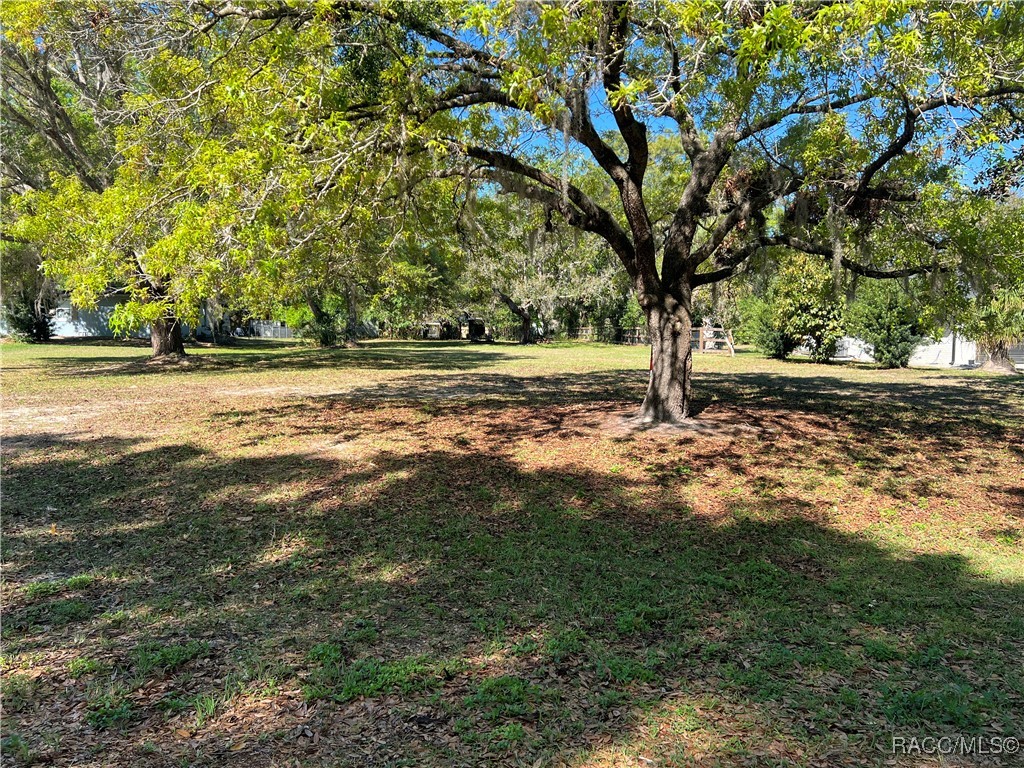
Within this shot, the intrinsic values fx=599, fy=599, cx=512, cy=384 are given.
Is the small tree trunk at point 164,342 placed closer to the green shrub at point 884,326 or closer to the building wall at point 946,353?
the green shrub at point 884,326

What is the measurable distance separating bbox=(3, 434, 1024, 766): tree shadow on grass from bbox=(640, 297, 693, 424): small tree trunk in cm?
313

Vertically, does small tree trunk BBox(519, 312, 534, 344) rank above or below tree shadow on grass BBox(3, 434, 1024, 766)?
above

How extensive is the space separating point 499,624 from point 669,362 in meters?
5.98

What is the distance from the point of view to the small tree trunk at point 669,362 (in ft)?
27.9

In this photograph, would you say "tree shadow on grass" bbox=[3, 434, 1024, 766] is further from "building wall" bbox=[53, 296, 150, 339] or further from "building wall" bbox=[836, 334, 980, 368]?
"building wall" bbox=[53, 296, 150, 339]

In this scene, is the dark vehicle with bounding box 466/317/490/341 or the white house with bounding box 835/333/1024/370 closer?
the white house with bounding box 835/333/1024/370

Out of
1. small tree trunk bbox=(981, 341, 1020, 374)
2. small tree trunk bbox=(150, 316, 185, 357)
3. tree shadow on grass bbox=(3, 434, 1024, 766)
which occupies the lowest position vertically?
tree shadow on grass bbox=(3, 434, 1024, 766)

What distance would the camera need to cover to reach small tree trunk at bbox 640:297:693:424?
8492 millimetres

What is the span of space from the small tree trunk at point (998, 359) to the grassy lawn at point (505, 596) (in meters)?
15.7

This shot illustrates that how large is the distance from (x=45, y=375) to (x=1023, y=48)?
766 inches

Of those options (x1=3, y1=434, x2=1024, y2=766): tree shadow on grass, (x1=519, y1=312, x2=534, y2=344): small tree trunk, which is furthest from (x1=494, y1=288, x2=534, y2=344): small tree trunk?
(x1=3, y1=434, x2=1024, y2=766): tree shadow on grass

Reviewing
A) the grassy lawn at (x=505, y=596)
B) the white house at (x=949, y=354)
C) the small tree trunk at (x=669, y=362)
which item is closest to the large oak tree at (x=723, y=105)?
the small tree trunk at (x=669, y=362)

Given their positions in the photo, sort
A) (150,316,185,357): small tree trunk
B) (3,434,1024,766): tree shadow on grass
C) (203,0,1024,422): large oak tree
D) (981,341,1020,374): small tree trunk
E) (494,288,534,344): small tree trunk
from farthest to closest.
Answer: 1. (494,288,534,344): small tree trunk
2. (981,341,1020,374): small tree trunk
3. (150,316,185,357): small tree trunk
4. (203,0,1024,422): large oak tree
5. (3,434,1024,766): tree shadow on grass

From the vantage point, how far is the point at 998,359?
20875mm
